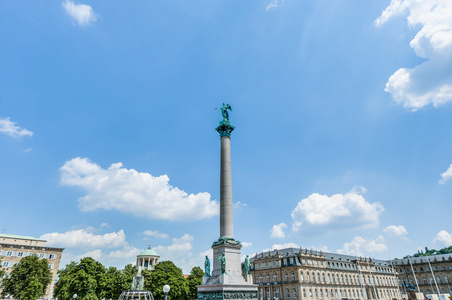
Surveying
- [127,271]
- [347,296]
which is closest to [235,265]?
[127,271]

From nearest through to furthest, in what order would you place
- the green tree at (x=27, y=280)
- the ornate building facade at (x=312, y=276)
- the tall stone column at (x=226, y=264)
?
the tall stone column at (x=226, y=264), the green tree at (x=27, y=280), the ornate building facade at (x=312, y=276)

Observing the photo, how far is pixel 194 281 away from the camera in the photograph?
78.1 meters

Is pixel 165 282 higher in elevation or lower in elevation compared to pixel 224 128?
lower

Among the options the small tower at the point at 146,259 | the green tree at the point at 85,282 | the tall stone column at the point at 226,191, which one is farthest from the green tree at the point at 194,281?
the tall stone column at the point at 226,191

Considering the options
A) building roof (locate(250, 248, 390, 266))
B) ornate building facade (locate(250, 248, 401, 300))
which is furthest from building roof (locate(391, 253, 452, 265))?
building roof (locate(250, 248, 390, 266))

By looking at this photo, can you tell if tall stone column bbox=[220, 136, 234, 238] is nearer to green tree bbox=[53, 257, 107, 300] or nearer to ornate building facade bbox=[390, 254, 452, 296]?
green tree bbox=[53, 257, 107, 300]

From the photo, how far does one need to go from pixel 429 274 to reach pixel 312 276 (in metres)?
58.6

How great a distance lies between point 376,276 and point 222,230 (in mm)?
106423

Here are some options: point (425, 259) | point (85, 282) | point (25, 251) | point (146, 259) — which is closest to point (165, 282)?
point (85, 282)

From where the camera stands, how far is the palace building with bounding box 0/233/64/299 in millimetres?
72375

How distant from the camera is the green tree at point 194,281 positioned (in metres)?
75.7

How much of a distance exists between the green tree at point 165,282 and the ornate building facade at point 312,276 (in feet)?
106

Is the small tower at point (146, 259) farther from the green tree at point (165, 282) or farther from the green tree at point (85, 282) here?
the green tree at point (85, 282)

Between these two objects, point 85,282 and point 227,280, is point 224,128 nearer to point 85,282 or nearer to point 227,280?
point 227,280
